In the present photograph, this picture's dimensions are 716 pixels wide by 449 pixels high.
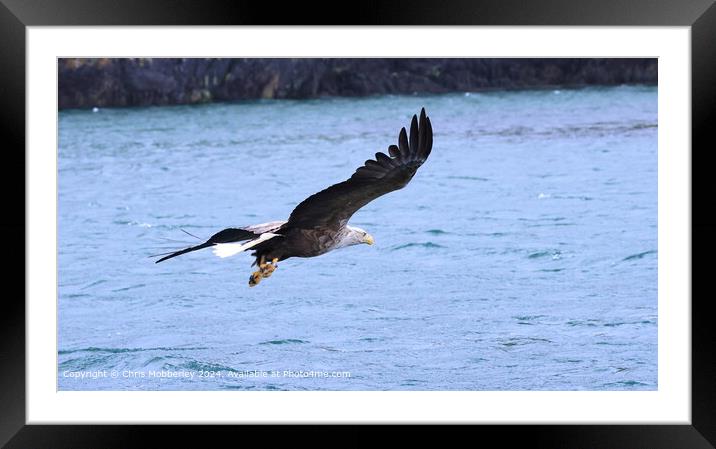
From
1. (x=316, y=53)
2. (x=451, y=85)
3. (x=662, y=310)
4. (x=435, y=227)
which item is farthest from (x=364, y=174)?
(x=451, y=85)

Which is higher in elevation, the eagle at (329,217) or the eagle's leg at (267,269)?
the eagle at (329,217)

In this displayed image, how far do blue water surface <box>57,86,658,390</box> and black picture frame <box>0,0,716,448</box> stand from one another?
1.18 meters

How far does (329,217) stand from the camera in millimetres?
8305

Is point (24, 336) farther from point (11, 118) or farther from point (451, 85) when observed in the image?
point (451, 85)

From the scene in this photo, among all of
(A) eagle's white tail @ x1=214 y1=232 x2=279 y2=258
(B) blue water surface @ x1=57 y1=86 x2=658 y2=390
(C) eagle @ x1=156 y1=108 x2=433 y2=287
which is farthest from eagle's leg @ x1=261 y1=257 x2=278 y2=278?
(B) blue water surface @ x1=57 y1=86 x2=658 y2=390

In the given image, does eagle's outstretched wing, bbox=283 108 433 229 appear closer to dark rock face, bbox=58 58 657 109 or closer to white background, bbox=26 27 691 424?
white background, bbox=26 27 691 424

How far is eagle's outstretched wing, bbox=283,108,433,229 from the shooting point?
7.48 m

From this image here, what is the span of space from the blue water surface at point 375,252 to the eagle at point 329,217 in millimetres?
496

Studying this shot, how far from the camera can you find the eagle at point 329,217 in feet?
Result: 24.6

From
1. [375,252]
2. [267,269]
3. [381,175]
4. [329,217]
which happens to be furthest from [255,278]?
A: [375,252]

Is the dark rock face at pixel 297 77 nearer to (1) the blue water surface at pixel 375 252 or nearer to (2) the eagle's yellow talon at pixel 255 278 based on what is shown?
(1) the blue water surface at pixel 375 252

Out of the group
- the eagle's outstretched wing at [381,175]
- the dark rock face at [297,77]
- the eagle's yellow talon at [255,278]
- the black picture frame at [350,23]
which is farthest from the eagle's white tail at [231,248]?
the dark rock face at [297,77]

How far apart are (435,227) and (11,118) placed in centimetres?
813

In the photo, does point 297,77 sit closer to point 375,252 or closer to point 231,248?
point 375,252
